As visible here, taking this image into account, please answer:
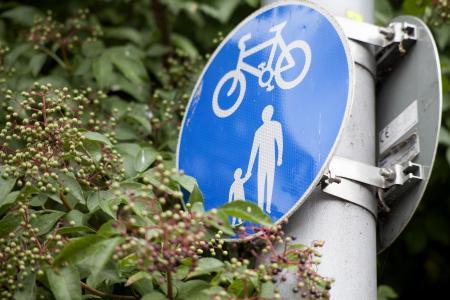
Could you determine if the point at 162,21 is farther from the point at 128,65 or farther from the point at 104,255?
the point at 104,255

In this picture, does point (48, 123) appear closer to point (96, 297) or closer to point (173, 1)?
point (96, 297)

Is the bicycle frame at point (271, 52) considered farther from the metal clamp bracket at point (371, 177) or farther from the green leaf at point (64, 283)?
the green leaf at point (64, 283)

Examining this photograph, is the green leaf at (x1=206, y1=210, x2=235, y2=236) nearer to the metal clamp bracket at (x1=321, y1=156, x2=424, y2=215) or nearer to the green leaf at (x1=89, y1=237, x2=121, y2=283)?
the green leaf at (x1=89, y1=237, x2=121, y2=283)

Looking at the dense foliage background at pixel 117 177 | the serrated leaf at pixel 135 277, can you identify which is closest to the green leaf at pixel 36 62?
the dense foliage background at pixel 117 177

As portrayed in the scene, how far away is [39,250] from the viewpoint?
6.31ft

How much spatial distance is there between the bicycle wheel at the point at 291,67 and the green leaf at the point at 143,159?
51 centimetres

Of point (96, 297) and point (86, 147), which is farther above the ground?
point (86, 147)

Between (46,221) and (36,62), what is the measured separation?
1101 mm

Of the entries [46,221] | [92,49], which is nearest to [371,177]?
[46,221]

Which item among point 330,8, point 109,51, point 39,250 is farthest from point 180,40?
point 39,250

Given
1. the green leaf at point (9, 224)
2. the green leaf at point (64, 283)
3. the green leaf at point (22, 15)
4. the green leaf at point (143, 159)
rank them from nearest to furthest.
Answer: the green leaf at point (64, 283) < the green leaf at point (9, 224) < the green leaf at point (143, 159) < the green leaf at point (22, 15)

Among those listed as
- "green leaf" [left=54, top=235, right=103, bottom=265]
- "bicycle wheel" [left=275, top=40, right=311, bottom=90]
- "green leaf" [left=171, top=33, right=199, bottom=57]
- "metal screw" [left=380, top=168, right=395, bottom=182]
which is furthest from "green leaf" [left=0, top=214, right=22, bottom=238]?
"green leaf" [left=171, top=33, right=199, bottom=57]

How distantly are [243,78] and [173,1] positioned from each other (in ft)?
4.37

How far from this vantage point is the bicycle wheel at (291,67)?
2072 millimetres
